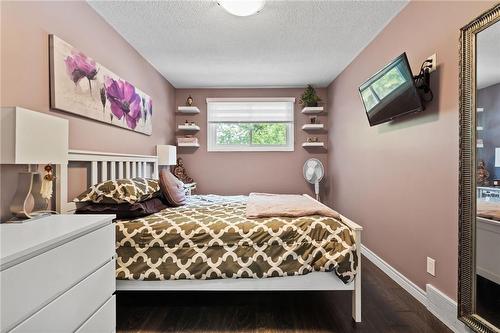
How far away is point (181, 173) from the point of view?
183 inches

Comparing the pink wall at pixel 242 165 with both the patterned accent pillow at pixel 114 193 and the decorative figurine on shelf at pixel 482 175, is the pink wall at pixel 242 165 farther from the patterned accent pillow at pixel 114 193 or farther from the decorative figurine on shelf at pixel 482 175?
the decorative figurine on shelf at pixel 482 175

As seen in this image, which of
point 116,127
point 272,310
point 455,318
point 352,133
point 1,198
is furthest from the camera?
point 352,133

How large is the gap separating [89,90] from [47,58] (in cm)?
43

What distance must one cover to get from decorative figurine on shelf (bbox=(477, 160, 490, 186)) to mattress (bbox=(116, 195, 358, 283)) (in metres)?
0.82

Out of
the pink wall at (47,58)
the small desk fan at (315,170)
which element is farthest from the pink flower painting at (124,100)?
the small desk fan at (315,170)

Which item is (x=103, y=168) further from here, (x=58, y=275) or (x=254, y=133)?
(x=254, y=133)

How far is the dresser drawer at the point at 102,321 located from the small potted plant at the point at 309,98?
3983mm

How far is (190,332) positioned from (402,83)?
244cm

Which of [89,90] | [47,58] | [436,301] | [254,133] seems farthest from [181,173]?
[436,301]

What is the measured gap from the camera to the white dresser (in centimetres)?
91

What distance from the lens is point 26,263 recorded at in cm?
95

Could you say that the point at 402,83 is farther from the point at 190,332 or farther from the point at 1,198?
the point at 1,198

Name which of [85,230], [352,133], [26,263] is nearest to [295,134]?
[352,133]

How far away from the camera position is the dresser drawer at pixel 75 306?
1.00 m
